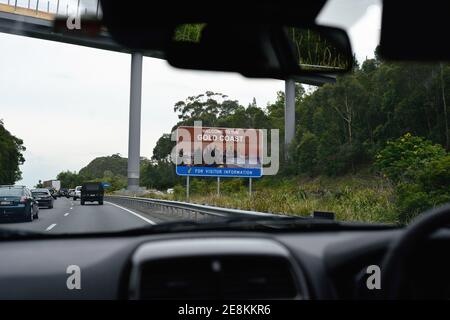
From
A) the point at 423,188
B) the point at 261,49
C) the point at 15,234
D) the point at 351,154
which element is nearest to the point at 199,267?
the point at 15,234

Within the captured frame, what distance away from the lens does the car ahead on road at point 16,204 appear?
1597cm

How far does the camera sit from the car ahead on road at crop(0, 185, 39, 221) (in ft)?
52.4

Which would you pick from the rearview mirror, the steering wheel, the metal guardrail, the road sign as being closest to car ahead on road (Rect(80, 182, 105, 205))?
the metal guardrail

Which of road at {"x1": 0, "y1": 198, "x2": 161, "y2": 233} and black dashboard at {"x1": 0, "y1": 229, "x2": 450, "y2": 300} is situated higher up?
black dashboard at {"x1": 0, "y1": 229, "x2": 450, "y2": 300}

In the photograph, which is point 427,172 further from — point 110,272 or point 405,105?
point 405,105

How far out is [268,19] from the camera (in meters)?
3.06

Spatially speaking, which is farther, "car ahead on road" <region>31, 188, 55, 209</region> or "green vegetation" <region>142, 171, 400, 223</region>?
"car ahead on road" <region>31, 188, 55, 209</region>

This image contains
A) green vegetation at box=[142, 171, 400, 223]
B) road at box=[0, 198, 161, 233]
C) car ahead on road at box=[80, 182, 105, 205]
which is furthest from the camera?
car ahead on road at box=[80, 182, 105, 205]

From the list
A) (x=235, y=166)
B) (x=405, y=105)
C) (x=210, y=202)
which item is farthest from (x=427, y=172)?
(x=405, y=105)

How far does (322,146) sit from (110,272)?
50.8m

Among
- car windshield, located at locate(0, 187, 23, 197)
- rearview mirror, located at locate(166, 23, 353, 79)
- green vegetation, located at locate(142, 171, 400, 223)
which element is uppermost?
rearview mirror, located at locate(166, 23, 353, 79)

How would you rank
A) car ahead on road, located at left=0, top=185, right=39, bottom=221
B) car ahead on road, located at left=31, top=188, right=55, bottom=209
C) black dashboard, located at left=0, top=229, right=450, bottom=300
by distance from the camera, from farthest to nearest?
1. car ahead on road, located at left=31, top=188, right=55, bottom=209
2. car ahead on road, located at left=0, top=185, right=39, bottom=221
3. black dashboard, located at left=0, top=229, right=450, bottom=300

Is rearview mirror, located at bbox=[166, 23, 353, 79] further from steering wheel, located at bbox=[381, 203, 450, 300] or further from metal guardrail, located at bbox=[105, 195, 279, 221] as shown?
steering wheel, located at bbox=[381, 203, 450, 300]

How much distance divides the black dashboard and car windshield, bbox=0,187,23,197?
1455 cm
